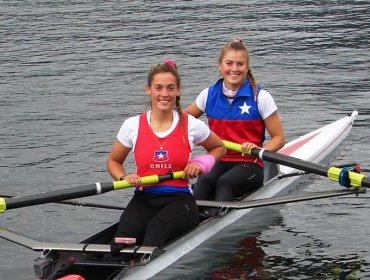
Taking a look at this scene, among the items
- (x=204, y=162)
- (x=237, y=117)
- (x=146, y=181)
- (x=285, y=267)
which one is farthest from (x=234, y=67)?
(x=285, y=267)

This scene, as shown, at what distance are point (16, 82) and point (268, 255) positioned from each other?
1235 centimetres

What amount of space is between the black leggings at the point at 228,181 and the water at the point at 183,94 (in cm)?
44

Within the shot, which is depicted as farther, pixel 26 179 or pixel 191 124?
pixel 26 179

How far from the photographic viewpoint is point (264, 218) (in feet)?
37.8

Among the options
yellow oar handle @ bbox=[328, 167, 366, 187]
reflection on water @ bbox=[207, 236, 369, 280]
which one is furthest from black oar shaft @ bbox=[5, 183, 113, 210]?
yellow oar handle @ bbox=[328, 167, 366, 187]

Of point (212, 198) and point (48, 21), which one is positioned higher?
point (48, 21)

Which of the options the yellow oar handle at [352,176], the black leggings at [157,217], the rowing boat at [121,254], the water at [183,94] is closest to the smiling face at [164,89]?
the black leggings at [157,217]

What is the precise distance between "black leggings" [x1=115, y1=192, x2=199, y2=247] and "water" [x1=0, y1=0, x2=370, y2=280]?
53 cm

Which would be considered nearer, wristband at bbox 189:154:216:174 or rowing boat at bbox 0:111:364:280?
rowing boat at bbox 0:111:364:280

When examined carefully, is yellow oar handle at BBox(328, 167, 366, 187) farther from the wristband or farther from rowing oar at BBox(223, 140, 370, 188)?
the wristband

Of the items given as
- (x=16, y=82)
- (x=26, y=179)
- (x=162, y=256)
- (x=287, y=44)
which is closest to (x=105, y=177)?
(x=26, y=179)

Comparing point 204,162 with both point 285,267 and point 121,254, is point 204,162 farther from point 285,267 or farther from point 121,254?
point 285,267

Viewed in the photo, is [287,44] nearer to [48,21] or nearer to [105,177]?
[48,21]

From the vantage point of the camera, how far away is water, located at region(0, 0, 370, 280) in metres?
10.4
